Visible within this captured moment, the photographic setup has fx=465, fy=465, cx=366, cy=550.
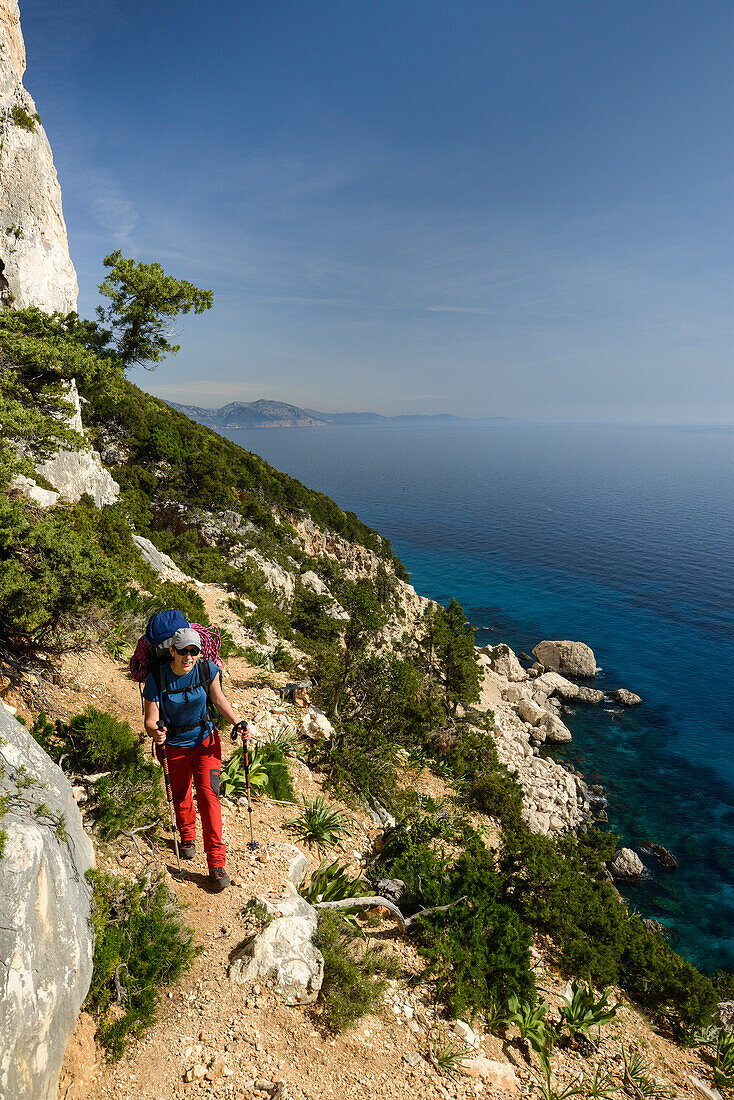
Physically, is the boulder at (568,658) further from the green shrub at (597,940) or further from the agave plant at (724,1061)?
the agave plant at (724,1061)

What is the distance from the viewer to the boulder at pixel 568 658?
38.6m

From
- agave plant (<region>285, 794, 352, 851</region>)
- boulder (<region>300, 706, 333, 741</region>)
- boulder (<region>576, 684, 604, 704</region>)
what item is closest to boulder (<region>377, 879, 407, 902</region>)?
agave plant (<region>285, 794, 352, 851</region>)

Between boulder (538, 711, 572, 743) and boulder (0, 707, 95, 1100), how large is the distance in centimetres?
3126

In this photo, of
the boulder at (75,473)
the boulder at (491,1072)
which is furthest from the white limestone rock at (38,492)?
the boulder at (491,1072)

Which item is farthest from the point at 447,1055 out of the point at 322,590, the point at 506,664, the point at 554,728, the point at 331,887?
the point at 506,664

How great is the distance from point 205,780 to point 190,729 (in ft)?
2.40

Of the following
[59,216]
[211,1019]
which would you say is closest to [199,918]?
[211,1019]

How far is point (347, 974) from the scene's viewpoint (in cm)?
515

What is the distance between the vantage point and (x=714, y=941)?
17875 mm

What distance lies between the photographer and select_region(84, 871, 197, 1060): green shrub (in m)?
4.19

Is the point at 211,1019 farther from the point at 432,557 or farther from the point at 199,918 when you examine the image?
the point at 432,557

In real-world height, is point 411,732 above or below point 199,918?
below

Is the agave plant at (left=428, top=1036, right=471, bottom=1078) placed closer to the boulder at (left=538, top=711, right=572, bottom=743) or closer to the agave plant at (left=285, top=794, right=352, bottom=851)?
the agave plant at (left=285, top=794, right=352, bottom=851)

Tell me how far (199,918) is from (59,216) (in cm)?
2635
